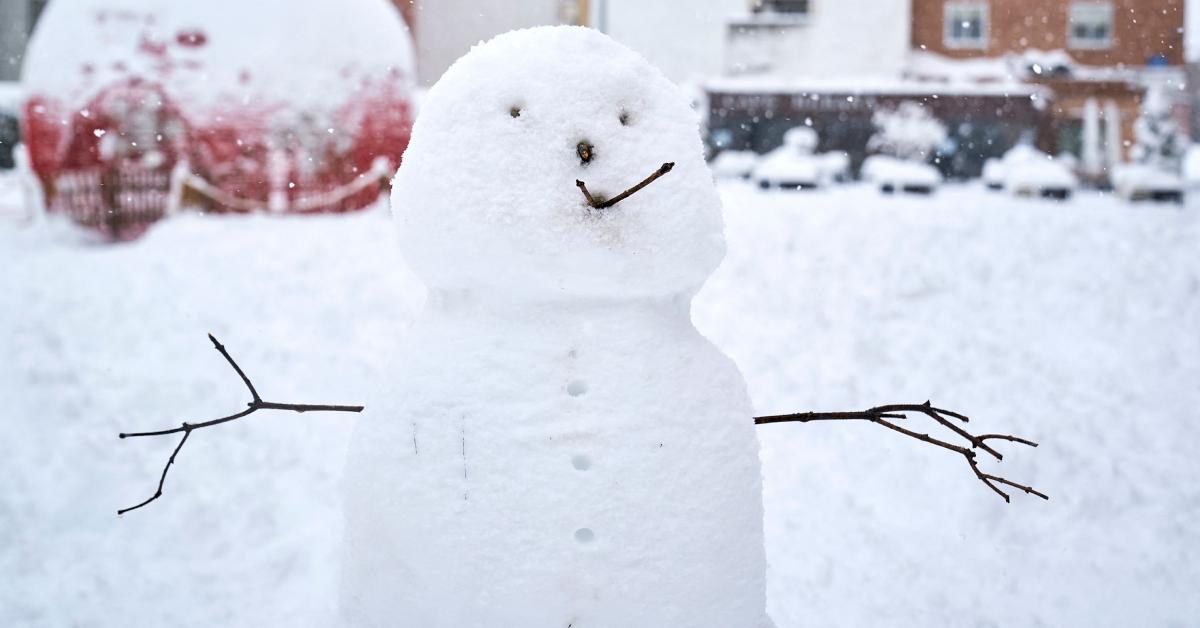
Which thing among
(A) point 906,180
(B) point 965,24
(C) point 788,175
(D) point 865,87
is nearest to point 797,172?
(C) point 788,175

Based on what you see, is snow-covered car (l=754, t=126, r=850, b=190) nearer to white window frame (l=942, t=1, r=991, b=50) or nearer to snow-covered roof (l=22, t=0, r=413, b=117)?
white window frame (l=942, t=1, r=991, b=50)

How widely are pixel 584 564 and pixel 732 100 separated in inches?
890

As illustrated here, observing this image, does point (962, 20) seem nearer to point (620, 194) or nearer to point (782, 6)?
point (782, 6)

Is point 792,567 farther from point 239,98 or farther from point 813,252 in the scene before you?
point 239,98

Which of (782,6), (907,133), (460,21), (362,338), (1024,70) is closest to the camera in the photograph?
(362,338)

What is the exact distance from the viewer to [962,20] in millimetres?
25828

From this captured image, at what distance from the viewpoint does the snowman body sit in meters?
2.33

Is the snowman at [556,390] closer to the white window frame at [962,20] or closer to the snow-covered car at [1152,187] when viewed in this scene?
the snow-covered car at [1152,187]

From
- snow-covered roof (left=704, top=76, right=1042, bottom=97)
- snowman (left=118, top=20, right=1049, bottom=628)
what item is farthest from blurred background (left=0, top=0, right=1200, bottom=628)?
snow-covered roof (left=704, top=76, right=1042, bottom=97)

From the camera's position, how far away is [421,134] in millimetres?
2531

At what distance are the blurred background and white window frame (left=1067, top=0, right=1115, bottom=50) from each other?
411 inches

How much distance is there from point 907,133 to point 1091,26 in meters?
7.84

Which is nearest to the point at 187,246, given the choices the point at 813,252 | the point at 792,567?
the point at 813,252

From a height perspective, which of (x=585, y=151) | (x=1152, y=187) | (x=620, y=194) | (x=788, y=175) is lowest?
(x=1152, y=187)
